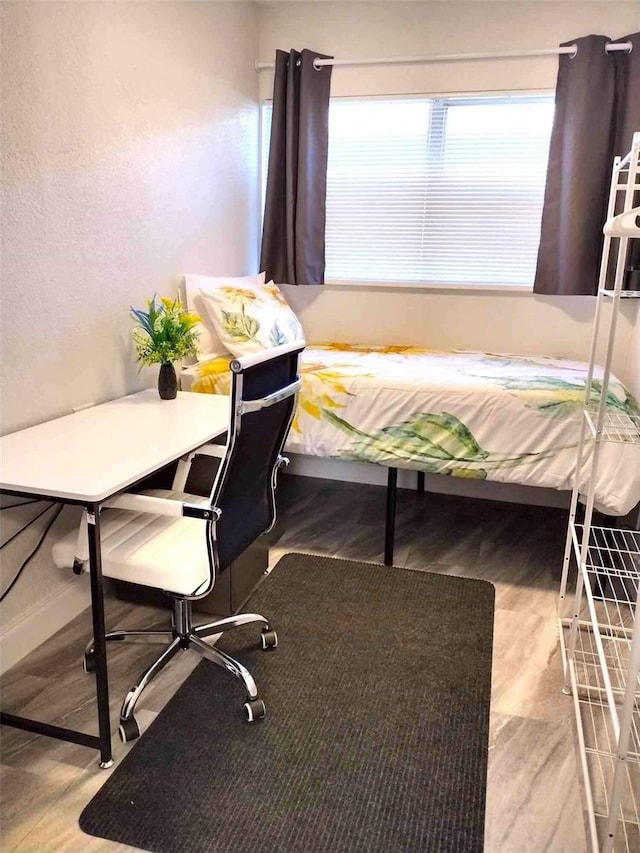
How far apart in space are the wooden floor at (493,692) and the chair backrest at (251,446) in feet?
1.96

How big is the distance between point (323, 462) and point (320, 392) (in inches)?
43.5

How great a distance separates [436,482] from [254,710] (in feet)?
6.87

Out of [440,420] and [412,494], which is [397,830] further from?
[412,494]

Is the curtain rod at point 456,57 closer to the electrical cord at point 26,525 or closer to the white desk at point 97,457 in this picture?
the white desk at point 97,457

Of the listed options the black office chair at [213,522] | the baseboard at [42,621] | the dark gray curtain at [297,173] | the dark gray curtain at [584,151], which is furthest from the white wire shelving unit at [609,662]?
the dark gray curtain at [297,173]

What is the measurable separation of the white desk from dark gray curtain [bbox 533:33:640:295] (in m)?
2.07

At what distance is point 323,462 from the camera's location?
3.76 metres

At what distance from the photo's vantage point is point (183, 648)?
6.45 feet

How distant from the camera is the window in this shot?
335 cm

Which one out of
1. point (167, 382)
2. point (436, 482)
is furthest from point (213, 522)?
point (436, 482)

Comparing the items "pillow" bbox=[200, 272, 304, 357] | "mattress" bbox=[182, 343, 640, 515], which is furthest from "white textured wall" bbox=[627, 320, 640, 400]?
"pillow" bbox=[200, 272, 304, 357]

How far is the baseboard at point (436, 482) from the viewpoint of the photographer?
3.43 meters

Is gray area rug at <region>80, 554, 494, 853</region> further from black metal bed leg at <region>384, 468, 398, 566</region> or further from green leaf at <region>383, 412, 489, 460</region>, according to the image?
green leaf at <region>383, 412, 489, 460</region>

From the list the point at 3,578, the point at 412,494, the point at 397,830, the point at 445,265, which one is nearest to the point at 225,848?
the point at 397,830
